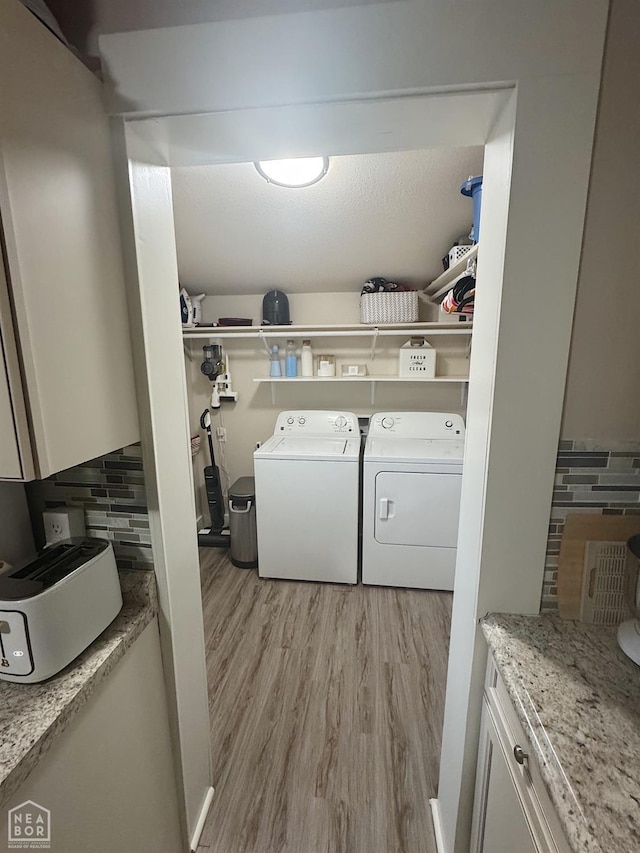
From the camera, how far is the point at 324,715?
1.74 m

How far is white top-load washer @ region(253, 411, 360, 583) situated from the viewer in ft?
8.39

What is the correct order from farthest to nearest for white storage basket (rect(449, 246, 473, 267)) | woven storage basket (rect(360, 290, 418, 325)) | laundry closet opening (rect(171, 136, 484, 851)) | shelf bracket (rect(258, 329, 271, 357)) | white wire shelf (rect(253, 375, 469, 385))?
1. shelf bracket (rect(258, 329, 271, 357))
2. white wire shelf (rect(253, 375, 469, 385))
3. woven storage basket (rect(360, 290, 418, 325))
4. white storage basket (rect(449, 246, 473, 267))
5. laundry closet opening (rect(171, 136, 484, 851))

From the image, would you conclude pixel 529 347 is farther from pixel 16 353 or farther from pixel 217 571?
pixel 217 571

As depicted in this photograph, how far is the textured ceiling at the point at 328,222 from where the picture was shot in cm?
174

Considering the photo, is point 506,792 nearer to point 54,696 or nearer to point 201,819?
point 54,696

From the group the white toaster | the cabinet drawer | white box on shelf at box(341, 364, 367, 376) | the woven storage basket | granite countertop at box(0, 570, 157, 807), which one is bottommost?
the cabinet drawer

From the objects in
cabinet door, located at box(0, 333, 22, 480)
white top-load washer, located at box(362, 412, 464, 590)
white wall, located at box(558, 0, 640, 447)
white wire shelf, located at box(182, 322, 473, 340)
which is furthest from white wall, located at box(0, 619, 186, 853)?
white wire shelf, located at box(182, 322, 473, 340)

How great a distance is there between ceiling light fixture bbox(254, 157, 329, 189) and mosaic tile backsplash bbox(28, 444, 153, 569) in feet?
4.53

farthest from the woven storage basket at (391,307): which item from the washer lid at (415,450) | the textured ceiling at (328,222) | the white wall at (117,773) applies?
the white wall at (117,773)

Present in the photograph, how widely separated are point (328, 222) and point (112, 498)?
1899 mm

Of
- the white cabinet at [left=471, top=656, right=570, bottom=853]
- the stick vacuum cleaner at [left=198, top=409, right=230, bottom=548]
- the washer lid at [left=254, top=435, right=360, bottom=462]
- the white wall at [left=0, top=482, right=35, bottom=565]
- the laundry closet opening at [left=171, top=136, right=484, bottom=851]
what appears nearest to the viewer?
the white cabinet at [left=471, top=656, right=570, bottom=853]

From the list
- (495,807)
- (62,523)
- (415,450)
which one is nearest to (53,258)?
(62,523)

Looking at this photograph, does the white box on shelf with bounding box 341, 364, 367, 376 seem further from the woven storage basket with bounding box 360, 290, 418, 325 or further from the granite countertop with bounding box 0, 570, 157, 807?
the granite countertop with bounding box 0, 570, 157, 807

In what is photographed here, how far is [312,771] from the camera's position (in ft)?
4.97
